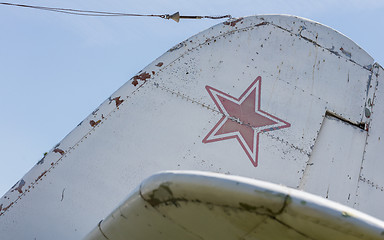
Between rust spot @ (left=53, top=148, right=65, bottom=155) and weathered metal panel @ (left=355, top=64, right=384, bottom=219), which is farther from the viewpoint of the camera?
weathered metal panel @ (left=355, top=64, right=384, bottom=219)

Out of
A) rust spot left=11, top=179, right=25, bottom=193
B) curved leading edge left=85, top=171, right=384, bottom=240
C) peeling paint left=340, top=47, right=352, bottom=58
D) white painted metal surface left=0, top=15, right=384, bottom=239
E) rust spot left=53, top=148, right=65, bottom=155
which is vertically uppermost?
peeling paint left=340, top=47, right=352, bottom=58

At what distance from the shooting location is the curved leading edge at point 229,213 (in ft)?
6.79

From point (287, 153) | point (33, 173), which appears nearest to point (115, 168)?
point (33, 173)

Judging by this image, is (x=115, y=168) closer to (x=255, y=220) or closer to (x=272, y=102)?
(x=272, y=102)

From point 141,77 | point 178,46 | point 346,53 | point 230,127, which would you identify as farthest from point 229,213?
point 346,53

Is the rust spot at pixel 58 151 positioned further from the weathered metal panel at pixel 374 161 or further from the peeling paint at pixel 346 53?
the peeling paint at pixel 346 53

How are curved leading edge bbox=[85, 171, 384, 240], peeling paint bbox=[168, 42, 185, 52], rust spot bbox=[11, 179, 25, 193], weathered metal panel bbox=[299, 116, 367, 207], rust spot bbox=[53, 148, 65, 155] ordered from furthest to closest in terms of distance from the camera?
1. peeling paint bbox=[168, 42, 185, 52]
2. weathered metal panel bbox=[299, 116, 367, 207]
3. rust spot bbox=[53, 148, 65, 155]
4. rust spot bbox=[11, 179, 25, 193]
5. curved leading edge bbox=[85, 171, 384, 240]

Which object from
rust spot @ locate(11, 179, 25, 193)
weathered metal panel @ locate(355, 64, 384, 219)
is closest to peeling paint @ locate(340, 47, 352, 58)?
weathered metal panel @ locate(355, 64, 384, 219)

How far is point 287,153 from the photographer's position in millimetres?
4367

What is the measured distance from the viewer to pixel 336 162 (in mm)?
4422

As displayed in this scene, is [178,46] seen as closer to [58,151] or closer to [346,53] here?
[58,151]

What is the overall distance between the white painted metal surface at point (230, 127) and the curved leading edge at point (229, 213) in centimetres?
151

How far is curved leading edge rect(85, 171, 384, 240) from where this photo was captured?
2.07 metres

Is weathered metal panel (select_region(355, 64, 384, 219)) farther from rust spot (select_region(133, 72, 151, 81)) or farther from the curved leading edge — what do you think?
→ the curved leading edge
